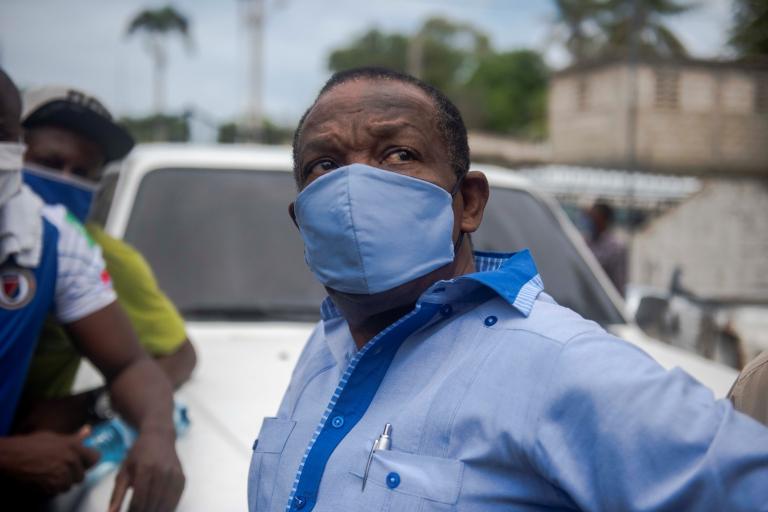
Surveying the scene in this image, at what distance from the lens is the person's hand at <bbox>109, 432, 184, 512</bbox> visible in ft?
6.16

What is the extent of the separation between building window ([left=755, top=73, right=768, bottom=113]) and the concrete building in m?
0.02

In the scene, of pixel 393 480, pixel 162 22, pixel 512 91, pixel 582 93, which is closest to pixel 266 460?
pixel 393 480

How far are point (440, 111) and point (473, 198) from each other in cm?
15

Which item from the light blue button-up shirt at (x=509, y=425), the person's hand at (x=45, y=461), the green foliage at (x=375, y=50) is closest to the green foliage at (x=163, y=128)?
the person's hand at (x=45, y=461)

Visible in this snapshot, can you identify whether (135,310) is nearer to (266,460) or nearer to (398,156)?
(266,460)

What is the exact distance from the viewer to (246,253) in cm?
322

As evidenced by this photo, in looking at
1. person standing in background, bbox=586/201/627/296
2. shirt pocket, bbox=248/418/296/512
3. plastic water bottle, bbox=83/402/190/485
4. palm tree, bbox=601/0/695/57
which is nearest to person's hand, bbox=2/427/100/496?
plastic water bottle, bbox=83/402/190/485

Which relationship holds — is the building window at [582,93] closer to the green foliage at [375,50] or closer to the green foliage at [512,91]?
the green foliage at [512,91]

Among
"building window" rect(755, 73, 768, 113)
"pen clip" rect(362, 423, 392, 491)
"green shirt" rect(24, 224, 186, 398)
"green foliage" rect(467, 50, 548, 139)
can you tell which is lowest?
"green foliage" rect(467, 50, 548, 139)

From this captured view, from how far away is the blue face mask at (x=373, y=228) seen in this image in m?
1.27

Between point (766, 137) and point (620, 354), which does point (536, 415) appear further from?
point (766, 137)

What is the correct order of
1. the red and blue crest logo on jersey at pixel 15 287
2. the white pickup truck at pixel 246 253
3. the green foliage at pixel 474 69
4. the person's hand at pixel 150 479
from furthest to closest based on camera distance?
the green foliage at pixel 474 69 → the white pickup truck at pixel 246 253 → the red and blue crest logo on jersey at pixel 15 287 → the person's hand at pixel 150 479

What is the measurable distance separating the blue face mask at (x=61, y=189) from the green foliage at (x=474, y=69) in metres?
39.2

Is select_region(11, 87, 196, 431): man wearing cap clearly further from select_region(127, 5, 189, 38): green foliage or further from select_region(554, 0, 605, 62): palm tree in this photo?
select_region(127, 5, 189, 38): green foliage
